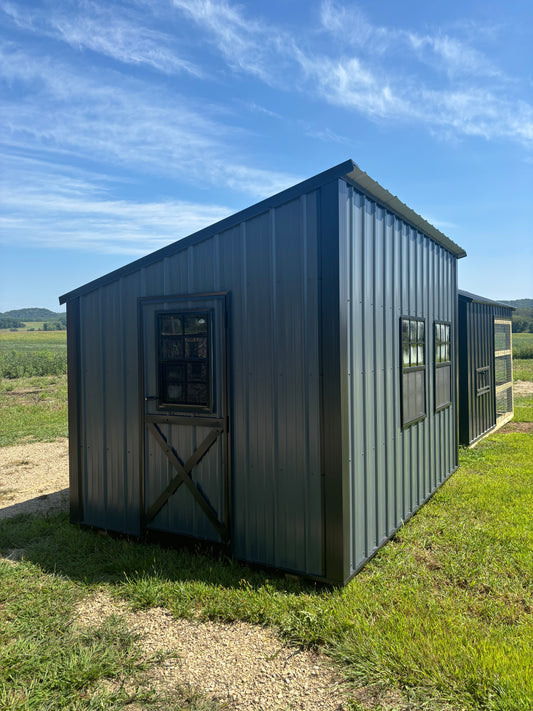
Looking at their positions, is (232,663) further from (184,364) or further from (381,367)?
(381,367)

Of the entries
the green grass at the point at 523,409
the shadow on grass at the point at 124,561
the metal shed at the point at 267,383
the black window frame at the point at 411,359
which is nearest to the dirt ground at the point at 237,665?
the shadow on grass at the point at 124,561

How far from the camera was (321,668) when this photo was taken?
9.84ft

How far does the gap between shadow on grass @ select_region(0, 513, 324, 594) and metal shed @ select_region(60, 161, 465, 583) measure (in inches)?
5.8

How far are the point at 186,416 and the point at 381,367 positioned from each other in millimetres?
1919

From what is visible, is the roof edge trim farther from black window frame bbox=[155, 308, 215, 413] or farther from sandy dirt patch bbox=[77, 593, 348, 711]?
sandy dirt patch bbox=[77, 593, 348, 711]

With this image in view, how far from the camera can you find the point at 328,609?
3.50m

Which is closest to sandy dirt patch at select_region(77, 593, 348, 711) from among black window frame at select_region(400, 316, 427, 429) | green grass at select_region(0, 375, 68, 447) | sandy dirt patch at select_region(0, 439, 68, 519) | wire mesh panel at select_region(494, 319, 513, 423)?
black window frame at select_region(400, 316, 427, 429)

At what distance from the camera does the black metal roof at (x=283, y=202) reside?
394 cm

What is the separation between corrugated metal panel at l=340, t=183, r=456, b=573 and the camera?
417 centimetres

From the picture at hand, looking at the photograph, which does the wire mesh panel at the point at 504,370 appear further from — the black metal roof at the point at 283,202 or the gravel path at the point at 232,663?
the gravel path at the point at 232,663

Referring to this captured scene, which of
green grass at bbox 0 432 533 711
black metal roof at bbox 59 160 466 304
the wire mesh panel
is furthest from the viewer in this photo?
the wire mesh panel

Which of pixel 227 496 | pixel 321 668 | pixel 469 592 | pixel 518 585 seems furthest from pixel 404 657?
pixel 227 496

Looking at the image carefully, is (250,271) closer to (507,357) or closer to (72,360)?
(72,360)

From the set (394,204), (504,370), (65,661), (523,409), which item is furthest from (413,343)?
(523,409)
